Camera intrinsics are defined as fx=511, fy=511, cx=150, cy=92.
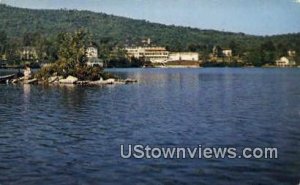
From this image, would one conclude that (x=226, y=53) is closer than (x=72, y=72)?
No

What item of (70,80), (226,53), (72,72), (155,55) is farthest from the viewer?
(226,53)

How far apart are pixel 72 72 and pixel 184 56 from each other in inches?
3128

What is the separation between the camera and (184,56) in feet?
438

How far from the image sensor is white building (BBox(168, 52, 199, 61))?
129 metres

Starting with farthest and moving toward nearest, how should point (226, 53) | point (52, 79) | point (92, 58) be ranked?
point (226, 53), point (92, 58), point (52, 79)

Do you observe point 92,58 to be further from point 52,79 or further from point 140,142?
point 140,142

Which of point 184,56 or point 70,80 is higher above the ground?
point 184,56

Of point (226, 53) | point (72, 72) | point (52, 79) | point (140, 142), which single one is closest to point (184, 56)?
point (226, 53)

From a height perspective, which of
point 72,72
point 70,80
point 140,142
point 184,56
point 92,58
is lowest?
point 140,142

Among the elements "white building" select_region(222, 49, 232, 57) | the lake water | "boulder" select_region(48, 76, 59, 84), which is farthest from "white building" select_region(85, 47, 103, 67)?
"white building" select_region(222, 49, 232, 57)

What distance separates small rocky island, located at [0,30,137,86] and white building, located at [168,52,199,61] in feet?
229

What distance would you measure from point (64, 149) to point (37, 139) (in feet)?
5.00

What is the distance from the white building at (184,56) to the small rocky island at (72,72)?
69725 mm

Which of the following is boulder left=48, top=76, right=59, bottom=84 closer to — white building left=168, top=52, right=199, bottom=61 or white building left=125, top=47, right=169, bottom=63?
white building left=125, top=47, right=169, bottom=63
